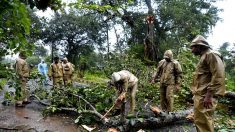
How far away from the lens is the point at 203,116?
4984mm

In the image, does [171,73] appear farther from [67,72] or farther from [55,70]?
[67,72]

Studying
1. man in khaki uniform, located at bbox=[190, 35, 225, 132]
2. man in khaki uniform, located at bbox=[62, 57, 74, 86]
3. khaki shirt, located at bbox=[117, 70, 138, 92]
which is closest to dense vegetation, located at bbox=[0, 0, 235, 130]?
man in khaki uniform, located at bbox=[62, 57, 74, 86]

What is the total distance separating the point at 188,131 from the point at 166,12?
659 inches

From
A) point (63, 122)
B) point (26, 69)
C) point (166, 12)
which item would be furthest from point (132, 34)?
point (63, 122)

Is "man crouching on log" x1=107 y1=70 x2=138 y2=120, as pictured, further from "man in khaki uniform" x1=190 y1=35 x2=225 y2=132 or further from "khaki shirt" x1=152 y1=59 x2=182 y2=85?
"man in khaki uniform" x1=190 y1=35 x2=225 y2=132

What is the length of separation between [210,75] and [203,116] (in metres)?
0.72

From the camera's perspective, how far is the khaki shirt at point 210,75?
15.7 feet

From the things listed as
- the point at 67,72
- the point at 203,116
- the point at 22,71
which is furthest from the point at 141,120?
the point at 67,72

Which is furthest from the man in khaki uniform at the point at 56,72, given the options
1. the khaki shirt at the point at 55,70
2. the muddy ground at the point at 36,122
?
the muddy ground at the point at 36,122

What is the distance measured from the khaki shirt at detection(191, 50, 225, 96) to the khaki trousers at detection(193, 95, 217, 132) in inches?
7.2

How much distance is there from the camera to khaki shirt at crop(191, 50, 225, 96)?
4781 mm

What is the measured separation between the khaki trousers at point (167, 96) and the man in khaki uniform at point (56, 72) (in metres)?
4.94

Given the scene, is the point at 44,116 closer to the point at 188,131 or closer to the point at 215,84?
the point at 188,131

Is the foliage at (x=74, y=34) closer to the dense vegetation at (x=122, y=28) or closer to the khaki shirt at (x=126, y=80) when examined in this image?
the dense vegetation at (x=122, y=28)
